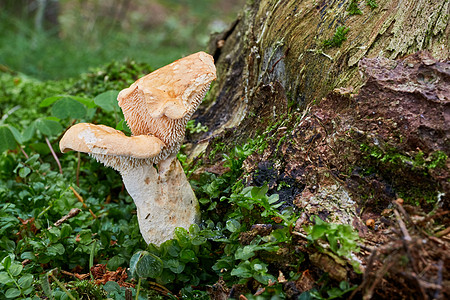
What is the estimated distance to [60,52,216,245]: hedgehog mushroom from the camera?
7.22 ft

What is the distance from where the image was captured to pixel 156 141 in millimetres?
2309

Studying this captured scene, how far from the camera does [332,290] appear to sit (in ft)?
5.81

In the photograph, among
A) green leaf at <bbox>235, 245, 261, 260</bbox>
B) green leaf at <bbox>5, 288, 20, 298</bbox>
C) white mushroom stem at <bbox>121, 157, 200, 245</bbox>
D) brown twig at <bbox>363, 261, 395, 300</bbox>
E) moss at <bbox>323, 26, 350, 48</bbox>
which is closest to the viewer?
brown twig at <bbox>363, 261, 395, 300</bbox>

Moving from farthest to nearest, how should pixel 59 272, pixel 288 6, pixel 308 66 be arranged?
1. pixel 288 6
2. pixel 308 66
3. pixel 59 272

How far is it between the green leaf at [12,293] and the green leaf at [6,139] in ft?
6.16

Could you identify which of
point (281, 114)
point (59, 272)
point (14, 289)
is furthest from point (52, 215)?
point (281, 114)

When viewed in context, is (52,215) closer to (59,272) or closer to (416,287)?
(59,272)

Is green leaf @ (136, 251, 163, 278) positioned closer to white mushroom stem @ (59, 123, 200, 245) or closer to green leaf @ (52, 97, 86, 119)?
white mushroom stem @ (59, 123, 200, 245)

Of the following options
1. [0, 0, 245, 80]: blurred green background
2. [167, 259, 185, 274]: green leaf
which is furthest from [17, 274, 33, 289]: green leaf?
[0, 0, 245, 80]: blurred green background

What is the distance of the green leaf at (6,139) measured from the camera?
3.67 metres

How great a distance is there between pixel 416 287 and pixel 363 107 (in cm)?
111

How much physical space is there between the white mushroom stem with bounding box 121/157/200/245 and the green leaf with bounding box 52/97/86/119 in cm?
165

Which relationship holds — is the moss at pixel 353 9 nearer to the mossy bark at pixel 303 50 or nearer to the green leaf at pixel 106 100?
the mossy bark at pixel 303 50

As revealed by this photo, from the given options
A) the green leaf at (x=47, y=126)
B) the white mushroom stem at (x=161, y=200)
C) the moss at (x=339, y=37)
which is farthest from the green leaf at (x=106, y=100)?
the moss at (x=339, y=37)
